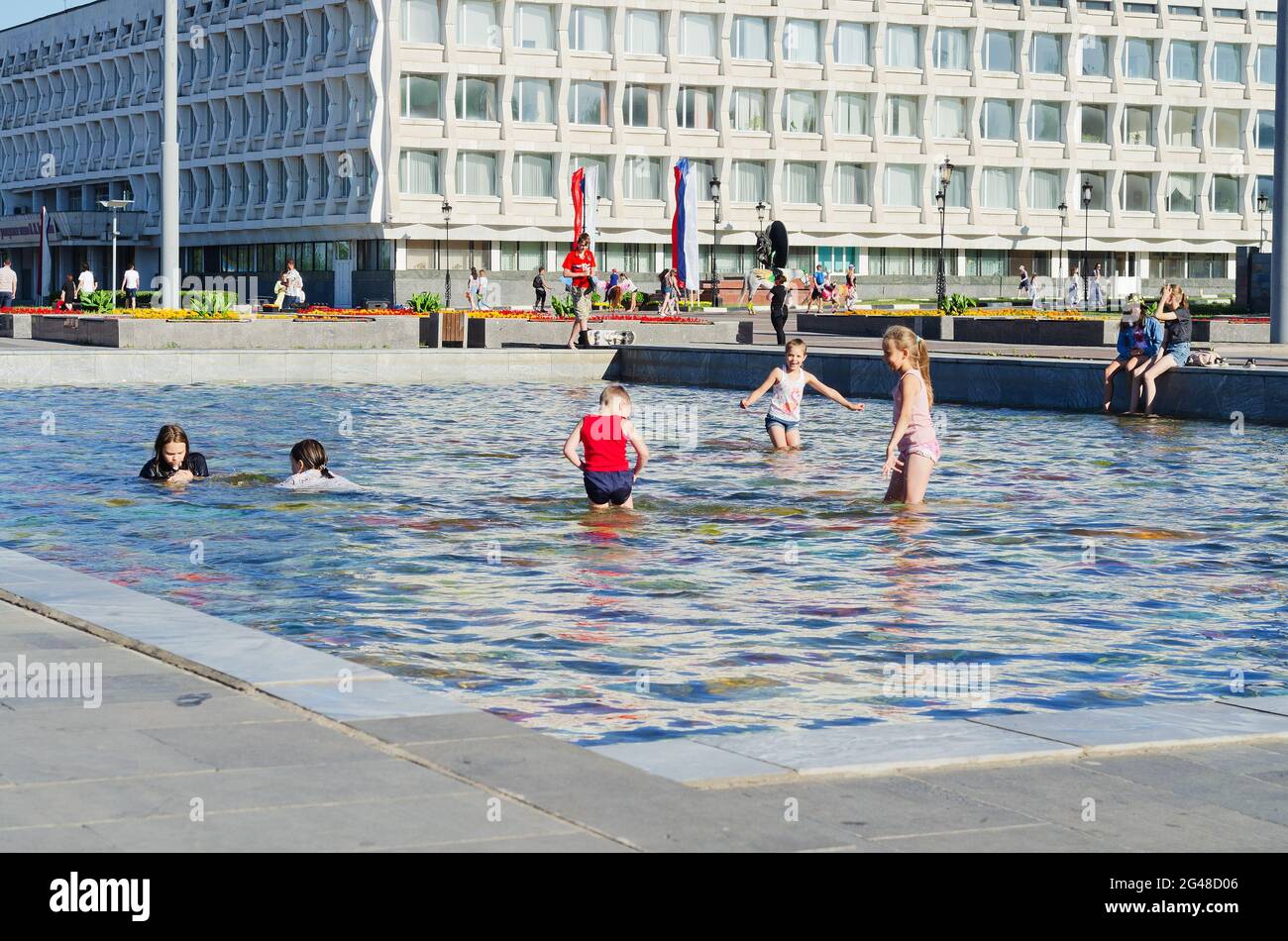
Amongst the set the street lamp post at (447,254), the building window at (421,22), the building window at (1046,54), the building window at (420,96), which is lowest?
the street lamp post at (447,254)

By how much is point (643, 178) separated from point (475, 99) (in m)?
8.41

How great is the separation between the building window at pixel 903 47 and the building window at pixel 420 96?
72.9 feet

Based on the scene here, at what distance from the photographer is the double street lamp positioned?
252 ft

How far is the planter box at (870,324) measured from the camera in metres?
45.9

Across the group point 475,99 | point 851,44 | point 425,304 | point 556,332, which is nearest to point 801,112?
point 851,44

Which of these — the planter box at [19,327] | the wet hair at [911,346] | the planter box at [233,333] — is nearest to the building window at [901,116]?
the planter box at [233,333]

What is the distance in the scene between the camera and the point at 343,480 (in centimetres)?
1725

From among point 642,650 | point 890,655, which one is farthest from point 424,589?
point 890,655

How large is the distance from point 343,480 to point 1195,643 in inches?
353

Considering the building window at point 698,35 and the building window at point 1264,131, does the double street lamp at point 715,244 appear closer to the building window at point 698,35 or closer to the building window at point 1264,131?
the building window at point 698,35

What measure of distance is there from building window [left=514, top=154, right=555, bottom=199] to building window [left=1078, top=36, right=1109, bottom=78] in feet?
92.4

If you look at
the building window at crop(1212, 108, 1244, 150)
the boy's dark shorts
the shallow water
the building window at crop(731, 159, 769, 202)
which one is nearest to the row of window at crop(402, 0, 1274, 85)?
the building window at crop(1212, 108, 1244, 150)

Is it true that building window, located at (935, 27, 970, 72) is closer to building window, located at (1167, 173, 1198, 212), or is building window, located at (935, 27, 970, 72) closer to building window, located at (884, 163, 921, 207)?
building window, located at (884, 163, 921, 207)
